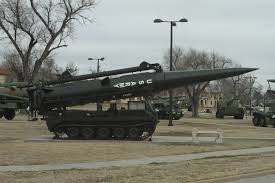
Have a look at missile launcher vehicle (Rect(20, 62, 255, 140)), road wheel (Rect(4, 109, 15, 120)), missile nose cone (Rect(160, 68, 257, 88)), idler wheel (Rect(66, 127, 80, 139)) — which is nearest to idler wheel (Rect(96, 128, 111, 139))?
missile launcher vehicle (Rect(20, 62, 255, 140))

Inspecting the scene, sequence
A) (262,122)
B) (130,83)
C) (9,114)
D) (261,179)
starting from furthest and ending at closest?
(262,122) < (9,114) < (130,83) < (261,179)

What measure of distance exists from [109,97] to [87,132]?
1838 mm

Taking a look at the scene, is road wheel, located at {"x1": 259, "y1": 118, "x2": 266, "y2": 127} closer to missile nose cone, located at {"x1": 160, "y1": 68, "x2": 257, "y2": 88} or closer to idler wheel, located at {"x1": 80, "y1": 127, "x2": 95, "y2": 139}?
missile nose cone, located at {"x1": 160, "y1": 68, "x2": 257, "y2": 88}

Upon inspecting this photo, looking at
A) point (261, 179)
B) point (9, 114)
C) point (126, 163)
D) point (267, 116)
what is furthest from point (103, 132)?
point (267, 116)

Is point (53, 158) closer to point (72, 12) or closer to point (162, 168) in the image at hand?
point (162, 168)

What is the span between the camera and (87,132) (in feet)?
84.0

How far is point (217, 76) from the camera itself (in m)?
26.2

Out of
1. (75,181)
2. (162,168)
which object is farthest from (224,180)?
(75,181)

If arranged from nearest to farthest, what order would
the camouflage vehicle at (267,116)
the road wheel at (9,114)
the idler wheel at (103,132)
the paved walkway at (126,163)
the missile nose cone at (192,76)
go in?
1. the paved walkway at (126,163)
2. the idler wheel at (103,132)
3. the missile nose cone at (192,76)
4. the road wheel at (9,114)
5. the camouflage vehicle at (267,116)

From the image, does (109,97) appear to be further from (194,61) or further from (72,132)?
(194,61)

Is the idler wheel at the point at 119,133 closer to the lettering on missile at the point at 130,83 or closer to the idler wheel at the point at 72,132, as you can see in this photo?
the idler wheel at the point at 72,132

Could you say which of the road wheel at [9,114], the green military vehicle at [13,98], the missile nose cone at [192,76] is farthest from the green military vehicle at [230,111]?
the missile nose cone at [192,76]

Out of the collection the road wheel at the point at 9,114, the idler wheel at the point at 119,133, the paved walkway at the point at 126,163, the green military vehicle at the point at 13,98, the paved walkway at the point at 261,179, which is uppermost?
the green military vehicle at the point at 13,98

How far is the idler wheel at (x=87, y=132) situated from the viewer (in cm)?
2553
